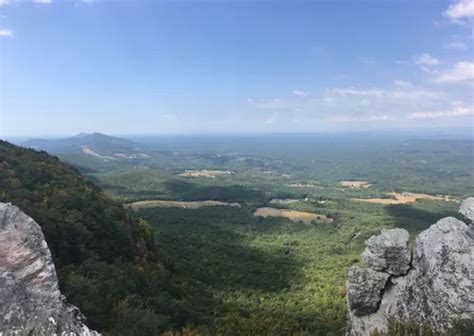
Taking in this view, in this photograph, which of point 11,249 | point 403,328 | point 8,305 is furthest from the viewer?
point 403,328

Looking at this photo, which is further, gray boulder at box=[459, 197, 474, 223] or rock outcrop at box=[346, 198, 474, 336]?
gray boulder at box=[459, 197, 474, 223]

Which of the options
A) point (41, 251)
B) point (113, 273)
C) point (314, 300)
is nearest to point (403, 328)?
point (41, 251)

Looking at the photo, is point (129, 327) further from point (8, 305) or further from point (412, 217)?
point (412, 217)

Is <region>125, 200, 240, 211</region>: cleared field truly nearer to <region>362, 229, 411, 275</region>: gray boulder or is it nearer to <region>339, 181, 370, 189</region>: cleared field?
<region>362, 229, 411, 275</region>: gray boulder

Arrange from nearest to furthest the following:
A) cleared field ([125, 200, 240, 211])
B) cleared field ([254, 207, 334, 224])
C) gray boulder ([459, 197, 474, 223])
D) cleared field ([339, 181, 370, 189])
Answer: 1. gray boulder ([459, 197, 474, 223])
2. cleared field ([125, 200, 240, 211])
3. cleared field ([254, 207, 334, 224])
4. cleared field ([339, 181, 370, 189])

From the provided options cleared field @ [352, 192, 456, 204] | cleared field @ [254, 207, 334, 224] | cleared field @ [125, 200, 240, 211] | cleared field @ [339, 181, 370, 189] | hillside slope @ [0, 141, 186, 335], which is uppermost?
hillside slope @ [0, 141, 186, 335]

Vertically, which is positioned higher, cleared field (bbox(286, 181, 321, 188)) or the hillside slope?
the hillside slope

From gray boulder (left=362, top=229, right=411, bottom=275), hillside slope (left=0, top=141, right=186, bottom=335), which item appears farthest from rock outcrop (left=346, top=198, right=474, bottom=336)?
hillside slope (left=0, top=141, right=186, bottom=335)

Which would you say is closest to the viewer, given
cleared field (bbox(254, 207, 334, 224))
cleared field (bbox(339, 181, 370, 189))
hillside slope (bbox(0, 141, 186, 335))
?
hillside slope (bbox(0, 141, 186, 335))
